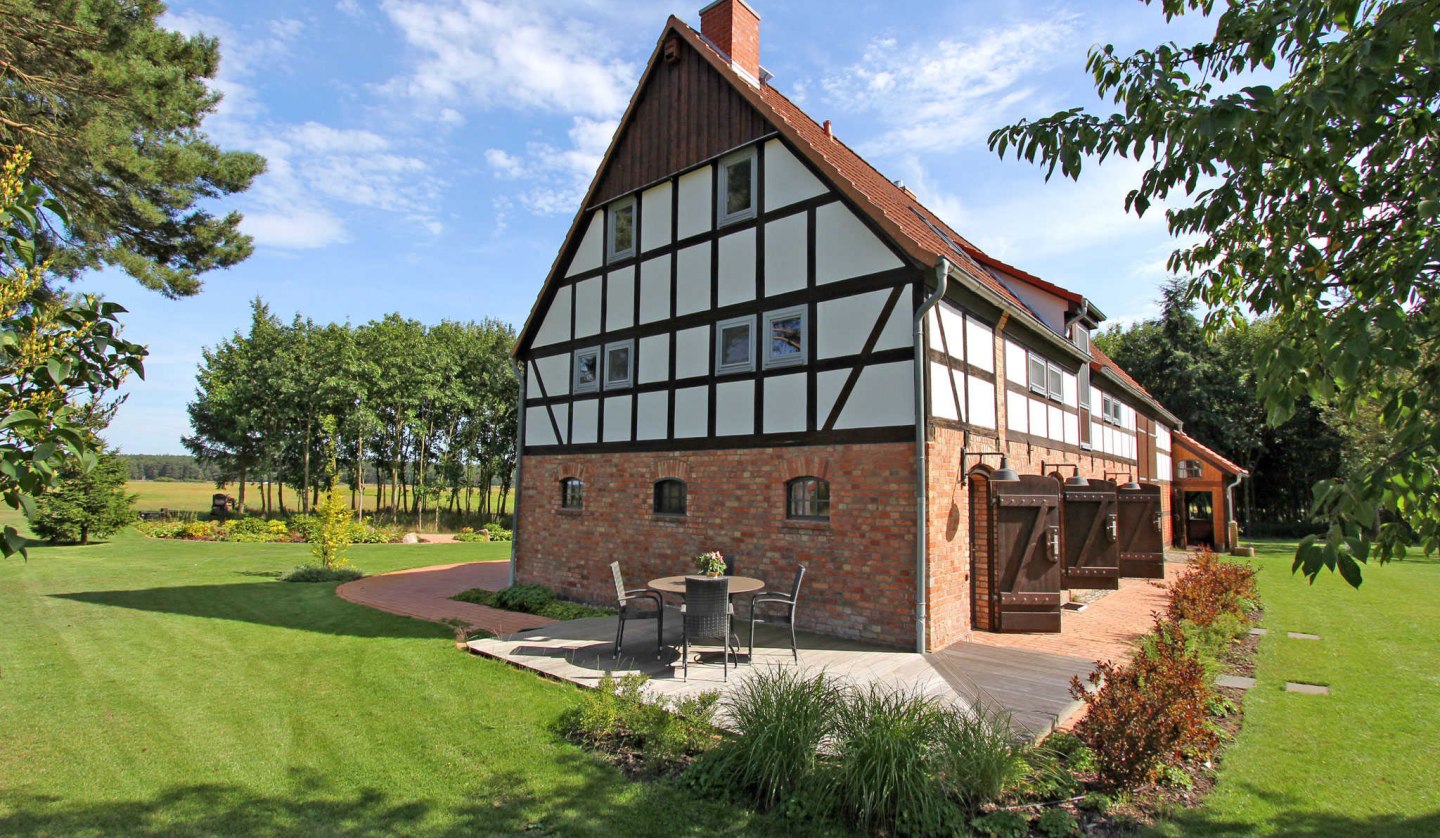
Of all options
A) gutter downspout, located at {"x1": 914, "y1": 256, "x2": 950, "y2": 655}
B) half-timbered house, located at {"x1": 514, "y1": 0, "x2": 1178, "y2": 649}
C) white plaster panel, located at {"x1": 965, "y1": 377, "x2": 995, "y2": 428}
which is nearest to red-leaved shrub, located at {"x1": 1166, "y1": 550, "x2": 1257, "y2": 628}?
half-timbered house, located at {"x1": 514, "y1": 0, "x2": 1178, "y2": 649}

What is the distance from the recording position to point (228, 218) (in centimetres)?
1140

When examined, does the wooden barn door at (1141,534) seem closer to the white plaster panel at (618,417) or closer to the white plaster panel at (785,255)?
the white plaster panel at (785,255)

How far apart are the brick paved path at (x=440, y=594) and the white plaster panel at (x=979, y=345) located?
289 inches

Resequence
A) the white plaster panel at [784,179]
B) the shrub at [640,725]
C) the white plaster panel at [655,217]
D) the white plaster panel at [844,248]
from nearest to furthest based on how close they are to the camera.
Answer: the shrub at [640,725] < the white plaster panel at [844,248] < the white plaster panel at [784,179] < the white plaster panel at [655,217]

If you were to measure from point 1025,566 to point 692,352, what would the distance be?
576 centimetres

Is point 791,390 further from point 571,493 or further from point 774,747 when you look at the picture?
point 774,747

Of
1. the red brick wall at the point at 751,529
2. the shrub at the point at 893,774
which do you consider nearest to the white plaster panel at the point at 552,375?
the red brick wall at the point at 751,529

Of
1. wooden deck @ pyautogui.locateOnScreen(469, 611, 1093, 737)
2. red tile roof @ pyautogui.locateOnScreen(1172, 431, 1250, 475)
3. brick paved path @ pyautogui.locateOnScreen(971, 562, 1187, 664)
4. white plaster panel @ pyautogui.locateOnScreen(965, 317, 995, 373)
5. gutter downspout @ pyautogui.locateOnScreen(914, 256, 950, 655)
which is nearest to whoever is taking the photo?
wooden deck @ pyautogui.locateOnScreen(469, 611, 1093, 737)

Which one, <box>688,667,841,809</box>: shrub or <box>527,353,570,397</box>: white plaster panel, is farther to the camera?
<box>527,353,570,397</box>: white plaster panel

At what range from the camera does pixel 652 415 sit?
461 inches

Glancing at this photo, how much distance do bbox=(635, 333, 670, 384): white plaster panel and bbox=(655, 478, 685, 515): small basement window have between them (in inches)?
67.6

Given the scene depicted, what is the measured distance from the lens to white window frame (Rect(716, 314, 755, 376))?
10.3 metres

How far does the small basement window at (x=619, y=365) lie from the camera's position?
1217 cm

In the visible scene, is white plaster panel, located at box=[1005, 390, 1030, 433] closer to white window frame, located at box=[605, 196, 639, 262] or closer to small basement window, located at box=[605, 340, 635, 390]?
small basement window, located at box=[605, 340, 635, 390]
